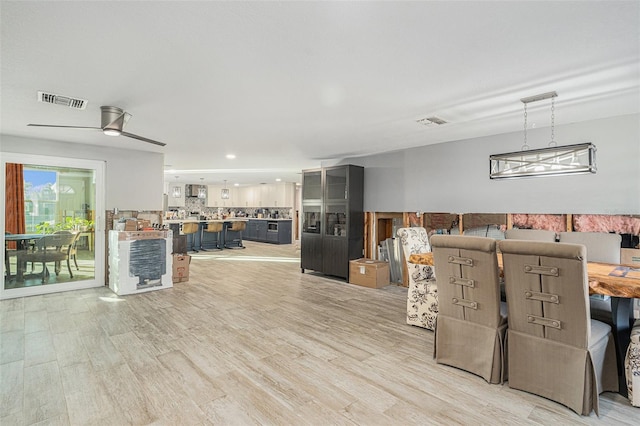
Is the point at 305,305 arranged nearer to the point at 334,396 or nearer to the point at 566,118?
the point at 334,396

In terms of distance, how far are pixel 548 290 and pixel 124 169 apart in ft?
19.9

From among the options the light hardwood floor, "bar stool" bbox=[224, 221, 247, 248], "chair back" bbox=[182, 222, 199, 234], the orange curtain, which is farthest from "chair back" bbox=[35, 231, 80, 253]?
"bar stool" bbox=[224, 221, 247, 248]

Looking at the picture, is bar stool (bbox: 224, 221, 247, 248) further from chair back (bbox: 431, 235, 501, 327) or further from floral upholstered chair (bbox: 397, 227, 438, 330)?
chair back (bbox: 431, 235, 501, 327)

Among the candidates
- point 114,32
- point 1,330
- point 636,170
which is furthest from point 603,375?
point 1,330

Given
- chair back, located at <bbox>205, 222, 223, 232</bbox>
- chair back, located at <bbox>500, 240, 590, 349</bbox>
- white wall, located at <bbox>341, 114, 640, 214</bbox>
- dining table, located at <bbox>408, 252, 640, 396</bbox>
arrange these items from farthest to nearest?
chair back, located at <bbox>205, 222, 223, 232</bbox> → white wall, located at <bbox>341, 114, 640, 214</bbox> → dining table, located at <bbox>408, 252, 640, 396</bbox> → chair back, located at <bbox>500, 240, 590, 349</bbox>

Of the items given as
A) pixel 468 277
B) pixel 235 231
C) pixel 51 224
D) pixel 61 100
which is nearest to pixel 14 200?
pixel 51 224

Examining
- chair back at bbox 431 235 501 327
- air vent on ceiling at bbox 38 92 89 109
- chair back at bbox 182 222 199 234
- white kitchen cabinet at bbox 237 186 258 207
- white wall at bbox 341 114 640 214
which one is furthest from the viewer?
white kitchen cabinet at bbox 237 186 258 207

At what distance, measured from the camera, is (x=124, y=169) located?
5.46 metres

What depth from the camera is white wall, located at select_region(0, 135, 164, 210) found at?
15.9 feet

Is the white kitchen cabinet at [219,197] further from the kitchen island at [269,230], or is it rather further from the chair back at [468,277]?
the chair back at [468,277]

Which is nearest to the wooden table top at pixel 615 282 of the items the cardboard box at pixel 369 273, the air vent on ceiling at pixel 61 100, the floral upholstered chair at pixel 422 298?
the floral upholstered chair at pixel 422 298

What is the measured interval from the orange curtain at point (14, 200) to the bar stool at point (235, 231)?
575 cm

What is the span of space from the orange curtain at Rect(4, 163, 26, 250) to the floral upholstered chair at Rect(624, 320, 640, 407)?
6.98m

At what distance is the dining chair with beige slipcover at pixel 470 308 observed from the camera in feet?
7.67
